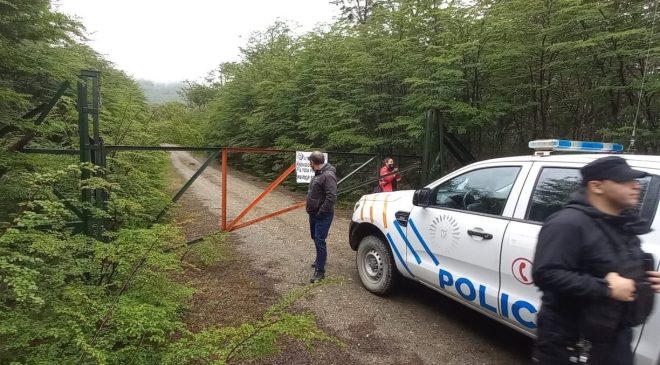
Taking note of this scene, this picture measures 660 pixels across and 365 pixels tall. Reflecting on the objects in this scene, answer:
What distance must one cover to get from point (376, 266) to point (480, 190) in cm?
189

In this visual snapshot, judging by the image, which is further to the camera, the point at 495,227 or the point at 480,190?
the point at 480,190

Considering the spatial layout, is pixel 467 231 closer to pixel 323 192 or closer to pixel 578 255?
pixel 578 255

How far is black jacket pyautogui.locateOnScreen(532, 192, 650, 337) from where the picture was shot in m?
1.70

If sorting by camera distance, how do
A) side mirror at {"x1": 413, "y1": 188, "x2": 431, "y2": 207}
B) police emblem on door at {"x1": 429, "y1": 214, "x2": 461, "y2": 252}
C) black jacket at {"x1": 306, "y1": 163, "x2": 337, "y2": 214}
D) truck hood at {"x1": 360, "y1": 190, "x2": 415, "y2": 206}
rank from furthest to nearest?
black jacket at {"x1": 306, "y1": 163, "x2": 337, "y2": 214}
truck hood at {"x1": 360, "y1": 190, "x2": 415, "y2": 206}
side mirror at {"x1": 413, "y1": 188, "x2": 431, "y2": 207}
police emblem on door at {"x1": 429, "y1": 214, "x2": 461, "y2": 252}

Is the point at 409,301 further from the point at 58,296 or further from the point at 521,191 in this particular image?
the point at 58,296

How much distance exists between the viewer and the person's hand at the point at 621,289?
63.6 inches

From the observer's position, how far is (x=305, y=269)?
598cm

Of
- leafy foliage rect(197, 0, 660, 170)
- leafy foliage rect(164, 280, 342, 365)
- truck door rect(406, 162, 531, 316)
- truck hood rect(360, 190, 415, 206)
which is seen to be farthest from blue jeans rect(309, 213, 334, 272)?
leafy foliage rect(197, 0, 660, 170)

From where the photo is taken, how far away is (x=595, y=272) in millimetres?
1720

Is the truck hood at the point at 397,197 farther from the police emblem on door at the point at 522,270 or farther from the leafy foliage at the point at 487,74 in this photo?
the leafy foliage at the point at 487,74

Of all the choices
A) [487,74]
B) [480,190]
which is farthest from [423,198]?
[487,74]

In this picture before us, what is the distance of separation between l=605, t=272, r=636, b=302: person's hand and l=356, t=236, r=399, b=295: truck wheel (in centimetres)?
312

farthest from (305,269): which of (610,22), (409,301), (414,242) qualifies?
(610,22)

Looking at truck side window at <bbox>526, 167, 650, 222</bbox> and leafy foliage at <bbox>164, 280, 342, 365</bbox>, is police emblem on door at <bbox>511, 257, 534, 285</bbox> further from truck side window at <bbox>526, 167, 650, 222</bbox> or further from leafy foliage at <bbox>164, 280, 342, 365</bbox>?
leafy foliage at <bbox>164, 280, 342, 365</bbox>
